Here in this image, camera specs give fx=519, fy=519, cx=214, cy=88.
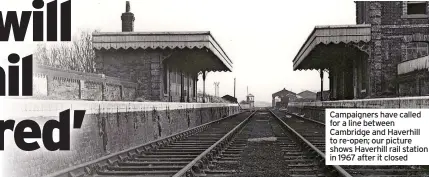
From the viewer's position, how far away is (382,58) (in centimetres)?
2516

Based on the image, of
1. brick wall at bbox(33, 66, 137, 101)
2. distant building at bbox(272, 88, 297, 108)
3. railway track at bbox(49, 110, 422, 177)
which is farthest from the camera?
distant building at bbox(272, 88, 297, 108)

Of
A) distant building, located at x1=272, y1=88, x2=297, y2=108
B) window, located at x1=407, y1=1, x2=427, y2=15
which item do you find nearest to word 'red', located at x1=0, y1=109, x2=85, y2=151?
window, located at x1=407, y1=1, x2=427, y2=15

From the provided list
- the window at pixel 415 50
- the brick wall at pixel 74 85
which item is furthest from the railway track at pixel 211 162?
the window at pixel 415 50

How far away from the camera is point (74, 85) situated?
53.8 ft

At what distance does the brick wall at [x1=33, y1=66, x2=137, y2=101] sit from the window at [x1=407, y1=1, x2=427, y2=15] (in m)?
14.8

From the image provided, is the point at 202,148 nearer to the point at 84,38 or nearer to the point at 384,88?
the point at 384,88

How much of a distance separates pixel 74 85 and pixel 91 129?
716 cm

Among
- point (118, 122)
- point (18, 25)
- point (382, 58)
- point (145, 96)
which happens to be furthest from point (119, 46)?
point (18, 25)

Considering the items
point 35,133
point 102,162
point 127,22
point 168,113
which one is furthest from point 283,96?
point 35,133

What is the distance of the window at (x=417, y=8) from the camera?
25.4m

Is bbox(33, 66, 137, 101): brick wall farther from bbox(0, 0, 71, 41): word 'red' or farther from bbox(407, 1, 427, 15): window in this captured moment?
bbox(407, 1, 427, 15): window

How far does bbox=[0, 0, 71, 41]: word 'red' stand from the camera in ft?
19.9

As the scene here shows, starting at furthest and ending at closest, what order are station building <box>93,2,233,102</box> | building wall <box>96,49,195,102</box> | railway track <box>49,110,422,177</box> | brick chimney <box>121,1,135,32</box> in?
brick chimney <box>121,1,135,32</box>, building wall <box>96,49,195,102</box>, station building <box>93,2,233,102</box>, railway track <box>49,110,422,177</box>

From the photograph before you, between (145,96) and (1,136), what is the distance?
1983cm
